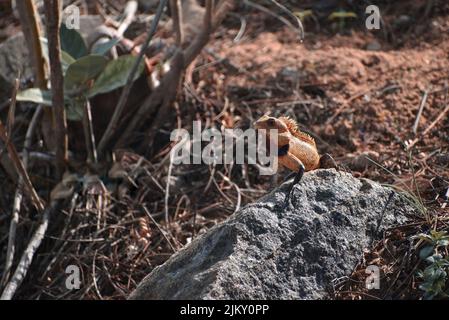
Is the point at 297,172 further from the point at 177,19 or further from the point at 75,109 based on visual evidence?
the point at 177,19

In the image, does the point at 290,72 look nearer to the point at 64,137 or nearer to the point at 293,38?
the point at 293,38

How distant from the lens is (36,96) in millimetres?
4270

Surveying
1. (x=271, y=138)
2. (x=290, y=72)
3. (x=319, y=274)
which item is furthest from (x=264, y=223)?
(x=290, y=72)

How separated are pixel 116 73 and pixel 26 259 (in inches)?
46.8

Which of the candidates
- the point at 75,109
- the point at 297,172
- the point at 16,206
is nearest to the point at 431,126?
the point at 297,172

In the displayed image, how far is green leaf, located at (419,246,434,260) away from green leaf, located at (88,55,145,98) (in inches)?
82.1

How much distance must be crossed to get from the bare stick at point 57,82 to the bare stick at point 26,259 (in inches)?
12.5

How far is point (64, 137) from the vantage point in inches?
174

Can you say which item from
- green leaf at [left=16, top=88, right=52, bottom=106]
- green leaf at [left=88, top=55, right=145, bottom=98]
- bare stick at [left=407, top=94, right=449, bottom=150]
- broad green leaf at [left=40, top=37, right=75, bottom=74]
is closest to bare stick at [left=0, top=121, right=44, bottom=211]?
green leaf at [left=16, top=88, right=52, bottom=106]

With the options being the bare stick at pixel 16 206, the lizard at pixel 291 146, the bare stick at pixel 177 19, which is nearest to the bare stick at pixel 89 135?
the bare stick at pixel 16 206

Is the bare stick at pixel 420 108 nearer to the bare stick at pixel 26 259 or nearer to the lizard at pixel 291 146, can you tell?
the lizard at pixel 291 146

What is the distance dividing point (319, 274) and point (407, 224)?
54cm

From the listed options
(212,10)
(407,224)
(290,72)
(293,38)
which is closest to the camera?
(407,224)

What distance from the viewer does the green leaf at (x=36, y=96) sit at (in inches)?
165
